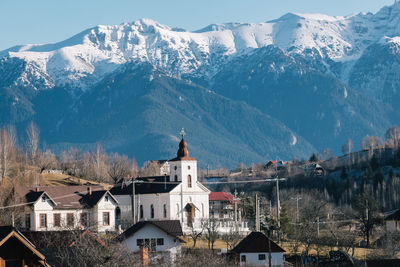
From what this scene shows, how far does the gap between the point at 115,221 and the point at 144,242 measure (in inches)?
1268

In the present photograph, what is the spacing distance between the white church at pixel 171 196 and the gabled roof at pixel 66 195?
392 inches

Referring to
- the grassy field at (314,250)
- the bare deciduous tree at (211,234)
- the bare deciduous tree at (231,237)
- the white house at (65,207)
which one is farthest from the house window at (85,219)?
the bare deciduous tree at (231,237)

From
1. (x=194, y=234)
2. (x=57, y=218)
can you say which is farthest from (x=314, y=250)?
(x=57, y=218)

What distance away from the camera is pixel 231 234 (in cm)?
9800

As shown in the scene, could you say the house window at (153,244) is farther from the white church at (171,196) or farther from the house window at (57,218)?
the white church at (171,196)

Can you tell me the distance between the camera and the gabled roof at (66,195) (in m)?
101

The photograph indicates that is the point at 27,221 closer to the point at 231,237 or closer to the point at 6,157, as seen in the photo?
the point at 231,237

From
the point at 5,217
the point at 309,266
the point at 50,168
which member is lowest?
the point at 309,266

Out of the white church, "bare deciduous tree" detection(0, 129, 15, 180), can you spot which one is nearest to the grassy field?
the white church

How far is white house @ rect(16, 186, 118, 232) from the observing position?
99500 mm

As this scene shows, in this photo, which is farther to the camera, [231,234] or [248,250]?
[231,234]

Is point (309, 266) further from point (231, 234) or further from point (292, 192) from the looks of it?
point (292, 192)

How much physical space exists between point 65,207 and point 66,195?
3.57m

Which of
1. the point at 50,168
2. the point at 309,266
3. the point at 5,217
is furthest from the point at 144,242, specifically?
the point at 50,168
